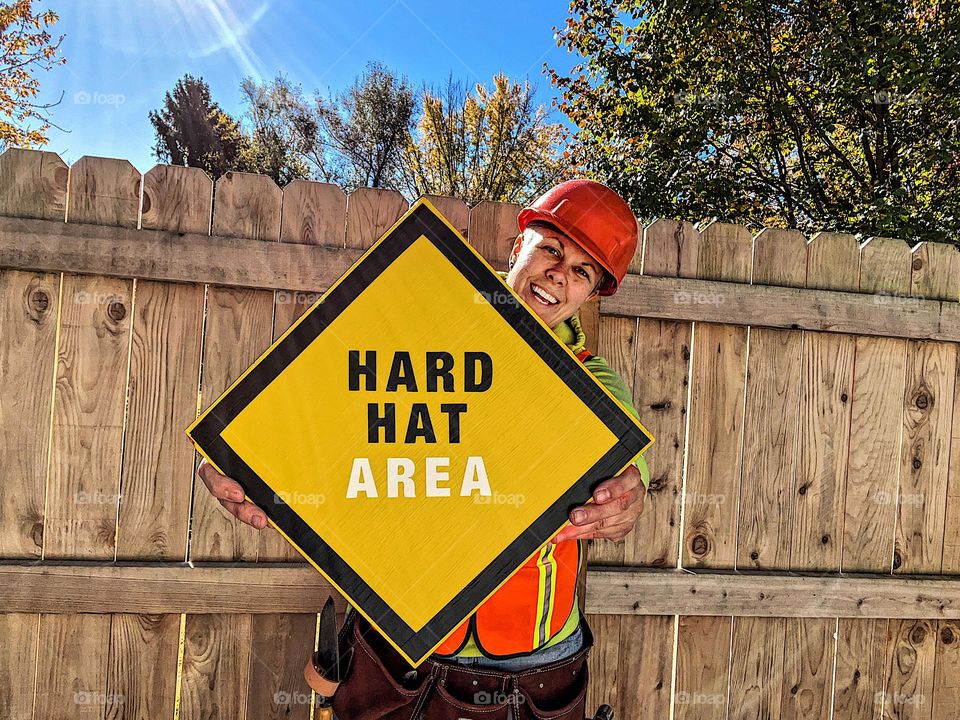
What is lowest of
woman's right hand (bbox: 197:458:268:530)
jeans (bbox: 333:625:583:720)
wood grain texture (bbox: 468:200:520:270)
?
jeans (bbox: 333:625:583:720)

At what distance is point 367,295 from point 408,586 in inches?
25.4

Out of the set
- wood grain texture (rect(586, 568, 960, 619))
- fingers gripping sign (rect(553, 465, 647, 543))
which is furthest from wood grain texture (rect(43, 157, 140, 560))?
wood grain texture (rect(586, 568, 960, 619))

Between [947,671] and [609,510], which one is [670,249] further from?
[947,671]

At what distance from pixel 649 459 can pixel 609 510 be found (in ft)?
3.89

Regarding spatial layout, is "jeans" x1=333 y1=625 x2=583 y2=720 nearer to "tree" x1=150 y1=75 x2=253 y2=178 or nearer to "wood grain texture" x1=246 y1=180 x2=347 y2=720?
"wood grain texture" x1=246 y1=180 x2=347 y2=720

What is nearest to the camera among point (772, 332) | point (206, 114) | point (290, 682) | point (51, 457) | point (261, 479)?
point (261, 479)

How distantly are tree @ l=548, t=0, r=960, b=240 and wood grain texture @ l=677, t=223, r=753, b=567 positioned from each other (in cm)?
372

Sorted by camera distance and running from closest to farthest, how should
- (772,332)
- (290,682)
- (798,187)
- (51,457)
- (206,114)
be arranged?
(51,457) < (290,682) < (772,332) < (798,187) < (206,114)

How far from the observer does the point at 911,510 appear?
3.03m

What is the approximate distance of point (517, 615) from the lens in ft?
5.71

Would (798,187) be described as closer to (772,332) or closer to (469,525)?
(772,332)

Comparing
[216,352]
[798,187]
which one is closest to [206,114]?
[798,187]

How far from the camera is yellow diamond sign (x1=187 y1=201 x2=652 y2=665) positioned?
154 centimetres

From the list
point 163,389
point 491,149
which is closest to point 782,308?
point 163,389
